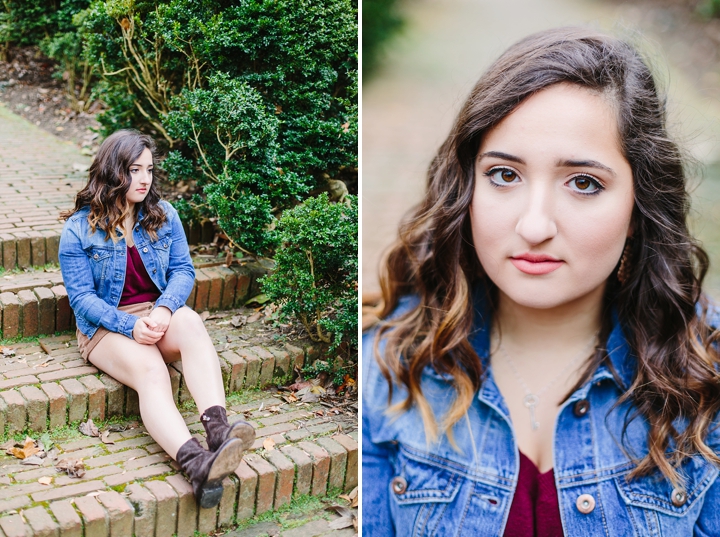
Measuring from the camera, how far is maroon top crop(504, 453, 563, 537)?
6.17 ft

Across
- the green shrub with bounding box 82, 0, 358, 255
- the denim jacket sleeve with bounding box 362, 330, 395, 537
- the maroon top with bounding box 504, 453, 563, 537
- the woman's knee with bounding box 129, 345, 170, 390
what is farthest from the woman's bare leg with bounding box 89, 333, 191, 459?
the maroon top with bounding box 504, 453, 563, 537

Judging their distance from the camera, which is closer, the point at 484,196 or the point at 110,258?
the point at 484,196

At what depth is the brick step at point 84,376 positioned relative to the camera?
2.62 meters

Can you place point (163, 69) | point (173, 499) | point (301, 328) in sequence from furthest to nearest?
point (163, 69) < point (301, 328) < point (173, 499)

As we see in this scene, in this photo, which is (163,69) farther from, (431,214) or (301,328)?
(431,214)

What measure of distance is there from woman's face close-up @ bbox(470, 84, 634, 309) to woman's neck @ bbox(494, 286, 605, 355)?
0.15m

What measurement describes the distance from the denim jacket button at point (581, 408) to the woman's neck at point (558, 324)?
142 millimetres

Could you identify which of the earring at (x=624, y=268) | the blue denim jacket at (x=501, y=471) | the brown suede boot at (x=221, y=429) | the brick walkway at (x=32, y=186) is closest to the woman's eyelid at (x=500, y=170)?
the earring at (x=624, y=268)

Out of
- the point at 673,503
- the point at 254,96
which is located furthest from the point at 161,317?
the point at 673,503

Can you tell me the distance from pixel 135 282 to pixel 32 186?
5.82 feet

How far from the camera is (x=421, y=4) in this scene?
1.99 m

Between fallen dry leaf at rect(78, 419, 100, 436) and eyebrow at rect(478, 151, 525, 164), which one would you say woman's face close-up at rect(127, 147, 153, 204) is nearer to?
fallen dry leaf at rect(78, 419, 100, 436)

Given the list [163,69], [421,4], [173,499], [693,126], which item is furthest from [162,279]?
[693,126]

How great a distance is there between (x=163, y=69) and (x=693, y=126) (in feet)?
8.95
